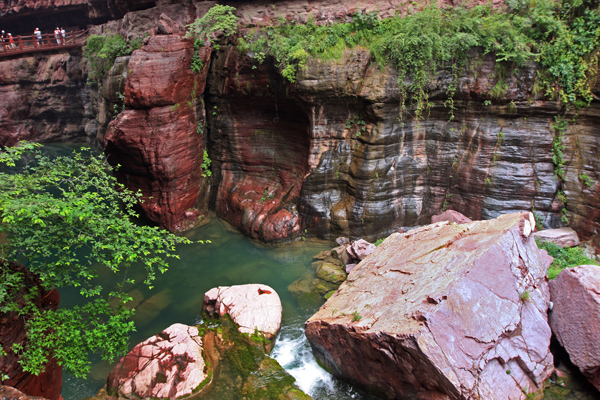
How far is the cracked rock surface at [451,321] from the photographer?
16.3 feet

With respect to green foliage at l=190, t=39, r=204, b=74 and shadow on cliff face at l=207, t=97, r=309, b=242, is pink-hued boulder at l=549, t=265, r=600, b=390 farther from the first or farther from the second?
green foliage at l=190, t=39, r=204, b=74

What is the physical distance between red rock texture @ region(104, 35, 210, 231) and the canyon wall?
42 millimetres

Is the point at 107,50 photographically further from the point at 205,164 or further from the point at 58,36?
the point at 58,36

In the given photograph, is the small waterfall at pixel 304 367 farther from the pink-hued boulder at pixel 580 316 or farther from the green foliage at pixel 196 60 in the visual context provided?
the green foliage at pixel 196 60

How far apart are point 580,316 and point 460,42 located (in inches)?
287

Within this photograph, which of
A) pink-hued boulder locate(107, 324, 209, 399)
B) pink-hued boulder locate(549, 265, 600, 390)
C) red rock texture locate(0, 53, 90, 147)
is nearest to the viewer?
pink-hued boulder locate(549, 265, 600, 390)

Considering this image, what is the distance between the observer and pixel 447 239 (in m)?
6.91

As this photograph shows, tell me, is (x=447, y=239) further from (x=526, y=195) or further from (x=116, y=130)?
(x=116, y=130)

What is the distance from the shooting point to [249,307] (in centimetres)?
792

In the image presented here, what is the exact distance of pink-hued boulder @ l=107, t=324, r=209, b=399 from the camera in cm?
616

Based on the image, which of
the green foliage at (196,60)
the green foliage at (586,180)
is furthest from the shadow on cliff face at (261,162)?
the green foliage at (586,180)

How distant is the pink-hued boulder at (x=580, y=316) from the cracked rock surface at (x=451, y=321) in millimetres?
263

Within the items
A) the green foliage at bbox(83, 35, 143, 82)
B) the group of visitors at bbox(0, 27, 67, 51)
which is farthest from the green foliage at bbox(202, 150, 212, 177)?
the group of visitors at bbox(0, 27, 67, 51)

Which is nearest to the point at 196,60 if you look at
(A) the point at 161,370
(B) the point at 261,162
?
(B) the point at 261,162
